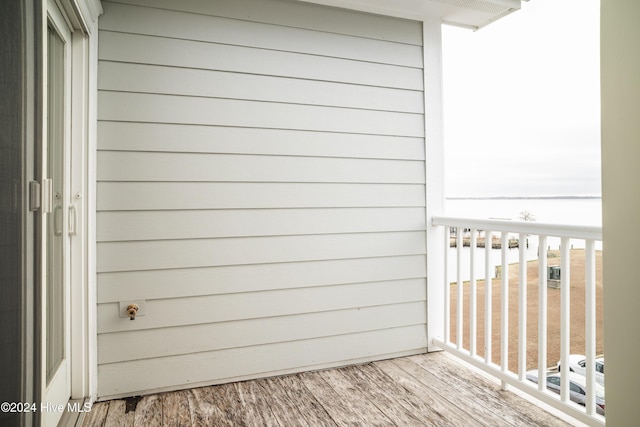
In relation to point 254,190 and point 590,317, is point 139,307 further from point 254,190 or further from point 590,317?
point 590,317

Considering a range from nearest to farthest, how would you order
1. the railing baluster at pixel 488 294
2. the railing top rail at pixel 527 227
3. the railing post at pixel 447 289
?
the railing top rail at pixel 527 227 → the railing baluster at pixel 488 294 → the railing post at pixel 447 289

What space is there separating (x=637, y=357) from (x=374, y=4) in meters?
2.28

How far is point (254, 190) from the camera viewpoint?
7.93ft

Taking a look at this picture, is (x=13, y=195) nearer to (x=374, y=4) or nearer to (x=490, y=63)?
(x=374, y=4)

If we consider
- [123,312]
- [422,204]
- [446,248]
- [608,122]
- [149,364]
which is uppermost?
[608,122]

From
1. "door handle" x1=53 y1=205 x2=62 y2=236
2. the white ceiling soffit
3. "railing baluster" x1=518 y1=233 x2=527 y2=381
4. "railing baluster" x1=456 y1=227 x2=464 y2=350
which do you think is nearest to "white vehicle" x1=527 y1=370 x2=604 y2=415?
"railing baluster" x1=518 y1=233 x2=527 y2=381

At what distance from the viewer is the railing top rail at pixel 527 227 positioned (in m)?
1.77

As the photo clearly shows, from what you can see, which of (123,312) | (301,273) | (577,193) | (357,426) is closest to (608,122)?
(577,193)

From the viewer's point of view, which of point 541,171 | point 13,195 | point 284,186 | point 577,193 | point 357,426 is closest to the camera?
point 13,195

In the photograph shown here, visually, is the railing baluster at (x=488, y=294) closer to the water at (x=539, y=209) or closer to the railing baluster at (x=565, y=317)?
the water at (x=539, y=209)

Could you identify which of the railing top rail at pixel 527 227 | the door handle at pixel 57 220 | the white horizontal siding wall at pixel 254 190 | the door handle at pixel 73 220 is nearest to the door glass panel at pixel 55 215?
the door handle at pixel 57 220

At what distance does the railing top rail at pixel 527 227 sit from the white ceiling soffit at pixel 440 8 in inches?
52.6

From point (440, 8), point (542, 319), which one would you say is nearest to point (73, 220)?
point (542, 319)

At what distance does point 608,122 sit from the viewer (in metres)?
1.18
